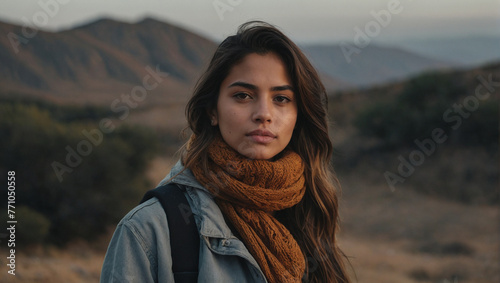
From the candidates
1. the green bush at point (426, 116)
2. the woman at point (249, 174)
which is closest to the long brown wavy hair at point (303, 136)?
the woman at point (249, 174)

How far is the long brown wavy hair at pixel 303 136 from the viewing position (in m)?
1.99

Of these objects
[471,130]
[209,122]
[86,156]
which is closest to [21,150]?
[86,156]

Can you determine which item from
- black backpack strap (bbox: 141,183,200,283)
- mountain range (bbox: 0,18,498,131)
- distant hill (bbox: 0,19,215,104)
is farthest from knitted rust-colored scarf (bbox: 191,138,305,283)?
distant hill (bbox: 0,19,215,104)

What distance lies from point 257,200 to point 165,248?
0.43 metres

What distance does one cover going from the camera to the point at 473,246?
13.8 m

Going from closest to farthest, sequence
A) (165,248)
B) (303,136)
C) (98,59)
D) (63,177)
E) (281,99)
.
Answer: (165,248)
(281,99)
(303,136)
(63,177)
(98,59)

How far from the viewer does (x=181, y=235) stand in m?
1.68

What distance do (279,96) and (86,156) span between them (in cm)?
1309

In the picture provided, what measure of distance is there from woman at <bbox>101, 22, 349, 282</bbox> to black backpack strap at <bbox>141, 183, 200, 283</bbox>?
0.03 meters

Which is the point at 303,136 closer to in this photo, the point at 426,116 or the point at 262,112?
the point at 262,112

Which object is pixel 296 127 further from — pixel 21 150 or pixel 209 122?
pixel 21 150

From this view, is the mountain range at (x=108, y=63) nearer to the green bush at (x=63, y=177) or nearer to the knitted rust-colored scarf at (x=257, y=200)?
the green bush at (x=63, y=177)

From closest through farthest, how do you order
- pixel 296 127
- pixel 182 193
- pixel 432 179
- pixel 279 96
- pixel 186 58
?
pixel 182 193
pixel 279 96
pixel 296 127
pixel 432 179
pixel 186 58

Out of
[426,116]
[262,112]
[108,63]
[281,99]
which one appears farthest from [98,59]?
[262,112]
